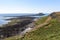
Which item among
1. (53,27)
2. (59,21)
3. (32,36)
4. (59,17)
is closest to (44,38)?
(32,36)

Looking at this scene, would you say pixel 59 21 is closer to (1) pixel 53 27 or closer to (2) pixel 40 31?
(1) pixel 53 27

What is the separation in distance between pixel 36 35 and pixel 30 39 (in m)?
0.62

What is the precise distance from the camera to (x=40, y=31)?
1120 cm

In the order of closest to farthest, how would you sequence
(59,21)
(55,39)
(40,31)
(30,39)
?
(55,39) → (30,39) → (40,31) → (59,21)

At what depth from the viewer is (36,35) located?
1059 centimetres

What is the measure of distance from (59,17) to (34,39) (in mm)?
4611

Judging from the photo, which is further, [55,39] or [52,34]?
[52,34]

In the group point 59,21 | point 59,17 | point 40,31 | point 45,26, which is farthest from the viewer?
point 59,17

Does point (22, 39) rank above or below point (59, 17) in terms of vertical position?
below

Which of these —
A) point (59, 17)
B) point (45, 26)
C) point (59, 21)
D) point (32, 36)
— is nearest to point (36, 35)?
point (32, 36)

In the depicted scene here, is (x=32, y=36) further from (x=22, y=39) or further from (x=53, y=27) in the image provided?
(x=53, y=27)

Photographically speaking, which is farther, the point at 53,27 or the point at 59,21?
the point at 59,21

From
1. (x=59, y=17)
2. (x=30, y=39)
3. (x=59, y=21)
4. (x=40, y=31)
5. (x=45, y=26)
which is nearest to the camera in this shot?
(x=30, y=39)

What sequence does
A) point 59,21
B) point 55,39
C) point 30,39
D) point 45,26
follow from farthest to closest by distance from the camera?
point 59,21, point 45,26, point 30,39, point 55,39
